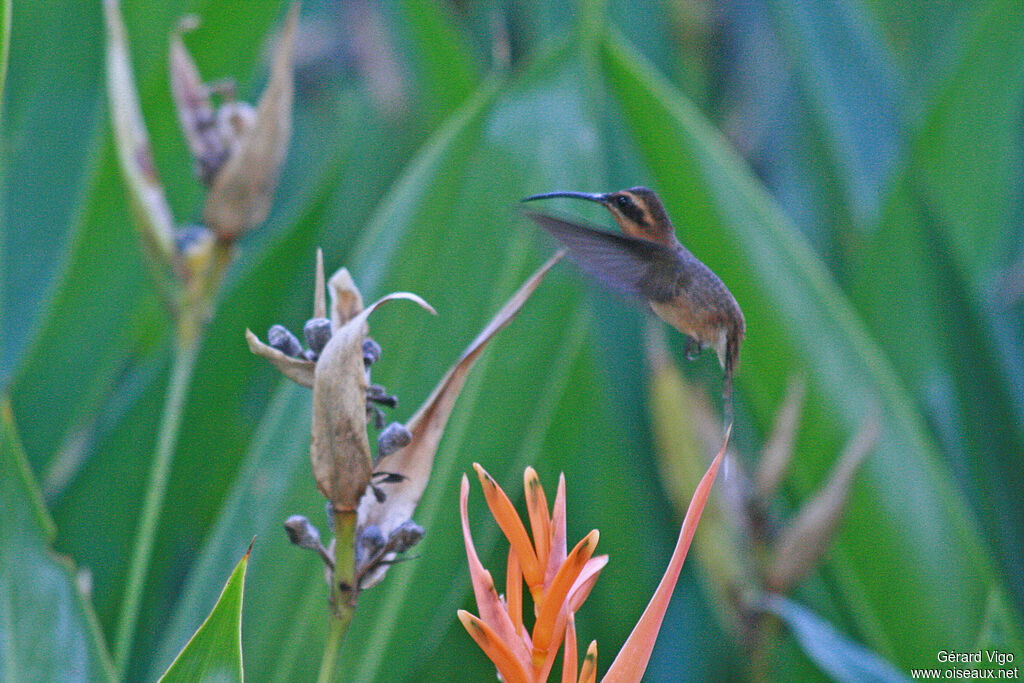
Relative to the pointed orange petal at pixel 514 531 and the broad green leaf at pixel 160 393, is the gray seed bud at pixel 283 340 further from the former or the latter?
the broad green leaf at pixel 160 393

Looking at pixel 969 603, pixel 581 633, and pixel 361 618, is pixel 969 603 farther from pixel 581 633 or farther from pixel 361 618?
pixel 361 618

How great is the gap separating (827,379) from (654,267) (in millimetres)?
374

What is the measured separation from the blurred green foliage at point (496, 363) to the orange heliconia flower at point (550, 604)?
0.62 ft

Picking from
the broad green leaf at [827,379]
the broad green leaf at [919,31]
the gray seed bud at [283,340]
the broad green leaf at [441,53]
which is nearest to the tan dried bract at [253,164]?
the gray seed bud at [283,340]

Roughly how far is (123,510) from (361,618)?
22cm

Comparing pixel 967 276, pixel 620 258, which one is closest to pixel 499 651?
pixel 620 258

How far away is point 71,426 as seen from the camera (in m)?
0.64

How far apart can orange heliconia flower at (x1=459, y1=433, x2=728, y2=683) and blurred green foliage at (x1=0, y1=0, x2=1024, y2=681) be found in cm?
19

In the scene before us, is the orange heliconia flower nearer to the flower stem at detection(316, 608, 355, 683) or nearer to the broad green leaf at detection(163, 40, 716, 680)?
the flower stem at detection(316, 608, 355, 683)

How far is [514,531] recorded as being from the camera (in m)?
0.26

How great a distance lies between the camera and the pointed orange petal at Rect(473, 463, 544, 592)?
26 centimetres

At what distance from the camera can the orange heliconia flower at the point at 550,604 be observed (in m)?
0.24

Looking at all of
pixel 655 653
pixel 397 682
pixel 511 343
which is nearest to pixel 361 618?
pixel 397 682

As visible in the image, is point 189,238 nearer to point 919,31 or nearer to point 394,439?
point 394,439
